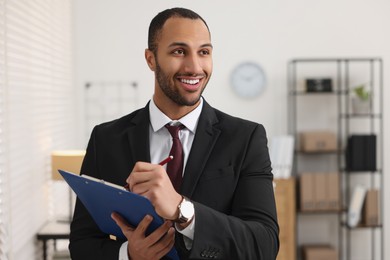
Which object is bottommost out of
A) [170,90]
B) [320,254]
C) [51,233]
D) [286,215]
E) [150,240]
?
[320,254]

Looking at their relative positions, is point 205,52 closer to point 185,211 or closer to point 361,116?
point 185,211

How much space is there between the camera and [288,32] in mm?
5570

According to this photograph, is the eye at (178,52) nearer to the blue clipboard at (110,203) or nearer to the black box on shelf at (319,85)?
the blue clipboard at (110,203)

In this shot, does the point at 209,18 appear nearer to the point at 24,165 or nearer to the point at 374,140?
the point at 374,140

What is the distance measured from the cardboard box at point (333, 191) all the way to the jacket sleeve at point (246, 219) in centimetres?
392

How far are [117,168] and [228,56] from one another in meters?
4.06

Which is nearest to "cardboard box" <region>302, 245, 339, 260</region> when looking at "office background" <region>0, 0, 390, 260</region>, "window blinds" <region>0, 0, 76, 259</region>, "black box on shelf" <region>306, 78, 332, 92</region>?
"office background" <region>0, 0, 390, 260</region>

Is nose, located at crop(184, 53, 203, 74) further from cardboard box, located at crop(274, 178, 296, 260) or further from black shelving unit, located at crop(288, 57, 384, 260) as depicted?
black shelving unit, located at crop(288, 57, 384, 260)

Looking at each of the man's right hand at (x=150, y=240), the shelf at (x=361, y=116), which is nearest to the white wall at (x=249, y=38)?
the shelf at (x=361, y=116)

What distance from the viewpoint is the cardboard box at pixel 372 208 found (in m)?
5.43

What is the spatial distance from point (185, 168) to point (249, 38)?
4113 millimetres

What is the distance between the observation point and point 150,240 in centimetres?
142

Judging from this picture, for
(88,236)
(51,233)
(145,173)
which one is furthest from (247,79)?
(145,173)

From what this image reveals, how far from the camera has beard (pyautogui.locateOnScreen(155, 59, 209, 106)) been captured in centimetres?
152
